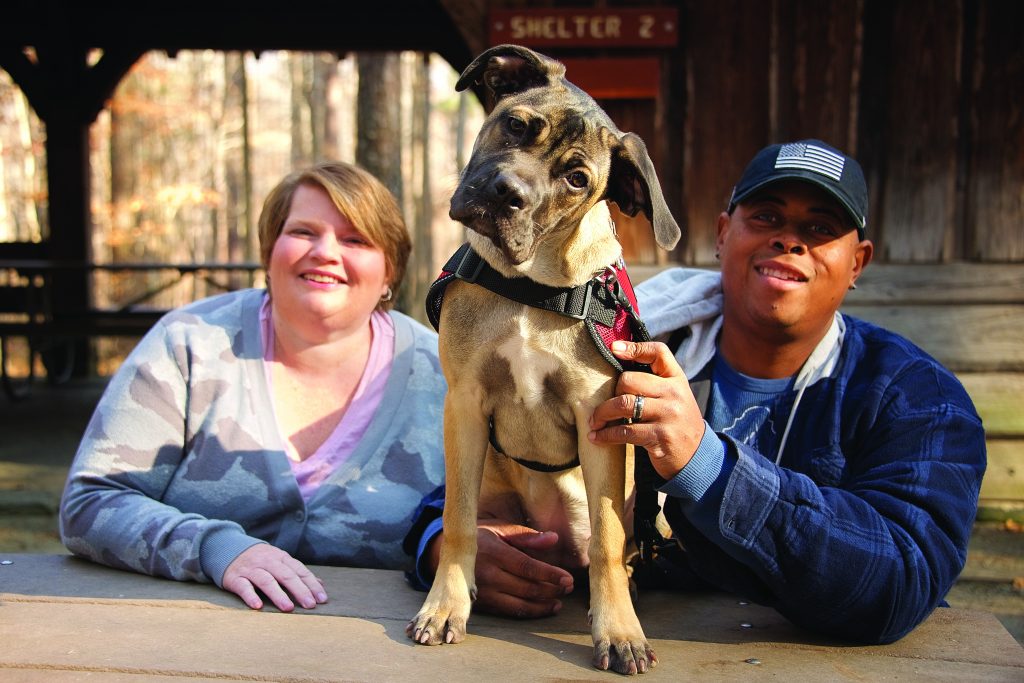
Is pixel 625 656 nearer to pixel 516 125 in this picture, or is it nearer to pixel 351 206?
pixel 516 125

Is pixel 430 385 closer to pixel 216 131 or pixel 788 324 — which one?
pixel 788 324

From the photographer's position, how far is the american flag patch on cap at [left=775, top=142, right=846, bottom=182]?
8.07ft

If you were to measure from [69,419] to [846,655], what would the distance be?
7.50m

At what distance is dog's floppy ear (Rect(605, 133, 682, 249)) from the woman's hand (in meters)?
0.26

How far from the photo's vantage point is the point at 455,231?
A: 38.2m

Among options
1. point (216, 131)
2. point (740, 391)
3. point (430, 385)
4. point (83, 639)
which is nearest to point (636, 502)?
point (740, 391)

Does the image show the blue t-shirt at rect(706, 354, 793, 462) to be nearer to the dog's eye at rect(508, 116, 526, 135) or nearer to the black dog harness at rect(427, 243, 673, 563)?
the black dog harness at rect(427, 243, 673, 563)

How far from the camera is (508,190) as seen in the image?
72.2 inches

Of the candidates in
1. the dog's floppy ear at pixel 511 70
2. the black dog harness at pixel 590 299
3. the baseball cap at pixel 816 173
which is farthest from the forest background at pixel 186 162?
the black dog harness at pixel 590 299

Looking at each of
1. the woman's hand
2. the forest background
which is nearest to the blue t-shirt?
the woman's hand

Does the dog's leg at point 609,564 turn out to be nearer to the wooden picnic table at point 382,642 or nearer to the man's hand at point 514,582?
the wooden picnic table at point 382,642

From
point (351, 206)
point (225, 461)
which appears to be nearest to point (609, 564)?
point (225, 461)

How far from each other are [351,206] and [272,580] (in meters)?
1.20

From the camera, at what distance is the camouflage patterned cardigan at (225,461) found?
2.70 m
